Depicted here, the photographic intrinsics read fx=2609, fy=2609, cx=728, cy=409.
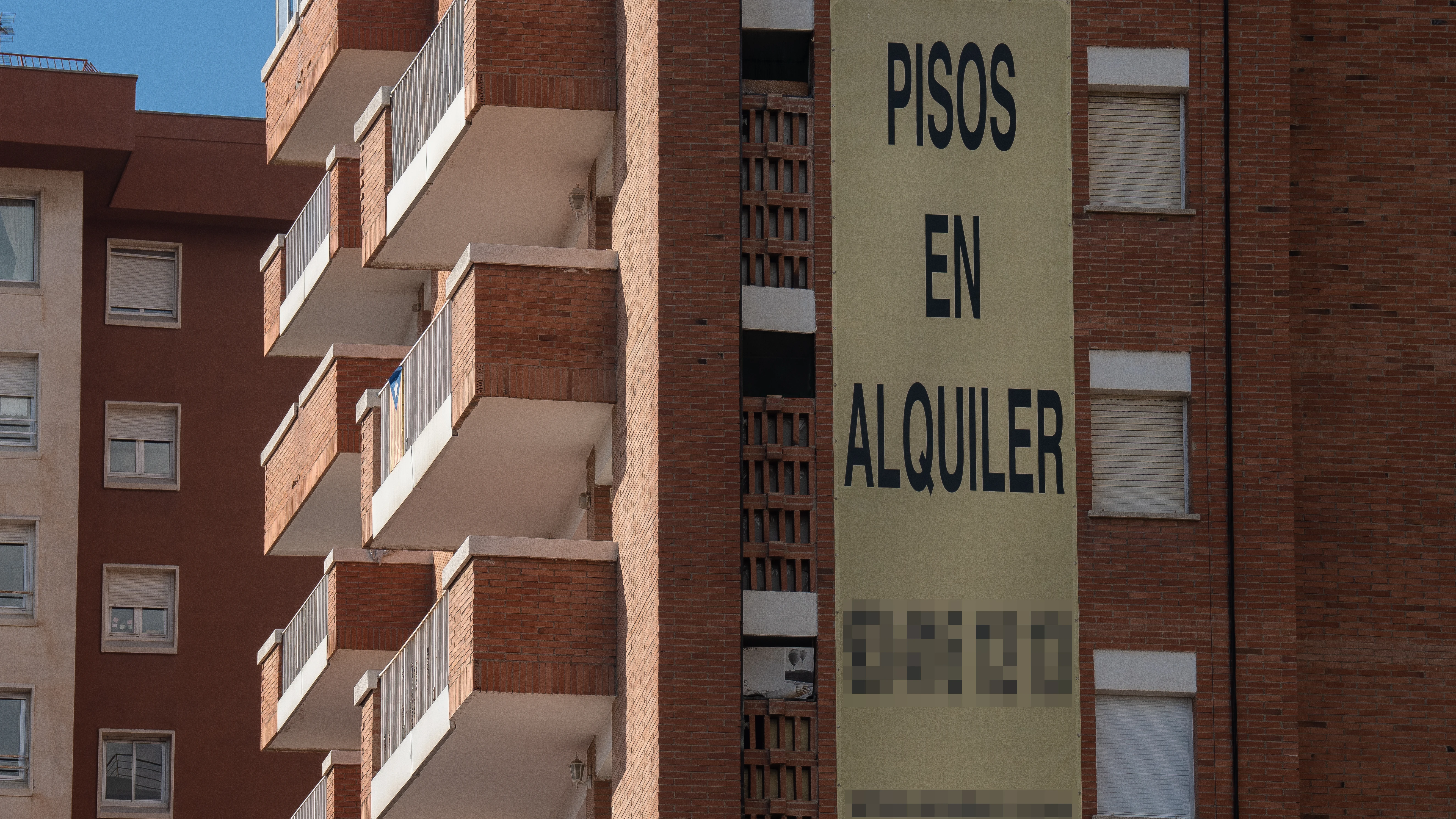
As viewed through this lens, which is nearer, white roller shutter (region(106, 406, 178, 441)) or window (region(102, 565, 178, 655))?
window (region(102, 565, 178, 655))

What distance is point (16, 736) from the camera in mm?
45844

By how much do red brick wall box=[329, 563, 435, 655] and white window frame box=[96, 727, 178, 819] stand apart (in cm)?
1641

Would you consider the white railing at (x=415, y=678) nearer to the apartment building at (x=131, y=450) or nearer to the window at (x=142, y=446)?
the apartment building at (x=131, y=450)

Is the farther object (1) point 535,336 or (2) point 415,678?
(2) point 415,678

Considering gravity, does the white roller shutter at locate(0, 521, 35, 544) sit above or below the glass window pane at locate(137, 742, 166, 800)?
above

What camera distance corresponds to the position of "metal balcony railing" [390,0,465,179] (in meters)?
27.0

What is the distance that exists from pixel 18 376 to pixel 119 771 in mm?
7509

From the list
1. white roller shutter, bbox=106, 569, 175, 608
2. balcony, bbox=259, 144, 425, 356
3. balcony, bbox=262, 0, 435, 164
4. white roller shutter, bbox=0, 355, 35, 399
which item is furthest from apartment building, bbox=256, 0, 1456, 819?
white roller shutter, bbox=0, 355, 35, 399

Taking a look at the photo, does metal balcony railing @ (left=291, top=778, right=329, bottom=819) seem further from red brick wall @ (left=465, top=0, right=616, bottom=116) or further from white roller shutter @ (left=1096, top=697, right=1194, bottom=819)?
white roller shutter @ (left=1096, top=697, right=1194, bottom=819)

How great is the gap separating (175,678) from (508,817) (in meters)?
19.9

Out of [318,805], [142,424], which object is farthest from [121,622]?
[318,805]

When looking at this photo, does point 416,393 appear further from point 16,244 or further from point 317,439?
point 16,244

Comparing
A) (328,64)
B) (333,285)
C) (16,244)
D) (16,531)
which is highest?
(328,64)

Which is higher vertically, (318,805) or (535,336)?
(535,336)
